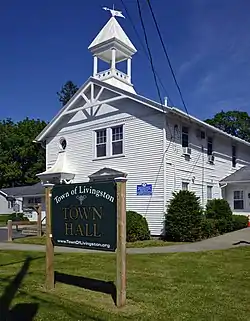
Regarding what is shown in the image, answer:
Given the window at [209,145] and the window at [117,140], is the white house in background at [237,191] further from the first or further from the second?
the window at [117,140]

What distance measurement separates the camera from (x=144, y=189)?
1936cm

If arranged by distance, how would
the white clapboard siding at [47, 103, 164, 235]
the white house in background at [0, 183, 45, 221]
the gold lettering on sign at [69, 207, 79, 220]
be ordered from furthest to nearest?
the white house in background at [0, 183, 45, 221] < the white clapboard siding at [47, 103, 164, 235] < the gold lettering on sign at [69, 207, 79, 220]

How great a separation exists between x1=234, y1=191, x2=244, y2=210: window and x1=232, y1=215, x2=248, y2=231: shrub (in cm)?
122

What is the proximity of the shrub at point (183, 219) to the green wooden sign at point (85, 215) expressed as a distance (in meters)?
10.4

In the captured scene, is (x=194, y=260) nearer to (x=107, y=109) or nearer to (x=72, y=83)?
(x=107, y=109)

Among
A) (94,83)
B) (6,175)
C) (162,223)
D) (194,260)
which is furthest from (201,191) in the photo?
(6,175)

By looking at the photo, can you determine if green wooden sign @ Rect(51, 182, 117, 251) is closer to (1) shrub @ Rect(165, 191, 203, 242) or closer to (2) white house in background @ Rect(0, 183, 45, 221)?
(1) shrub @ Rect(165, 191, 203, 242)

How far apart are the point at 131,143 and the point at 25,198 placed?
24.9 metres

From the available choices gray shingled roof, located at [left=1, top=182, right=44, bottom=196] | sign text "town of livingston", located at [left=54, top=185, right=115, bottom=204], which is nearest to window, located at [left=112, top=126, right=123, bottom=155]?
sign text "town of livingston", located at [left=54, top=185, right=115, bottom=204]

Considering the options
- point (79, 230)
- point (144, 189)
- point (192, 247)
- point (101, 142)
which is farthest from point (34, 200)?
point (79, 230)

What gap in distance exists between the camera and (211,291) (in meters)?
7.54

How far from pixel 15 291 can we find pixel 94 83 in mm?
16243

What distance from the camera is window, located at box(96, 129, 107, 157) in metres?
21.7

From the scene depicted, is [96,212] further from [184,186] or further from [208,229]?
[184,186]
